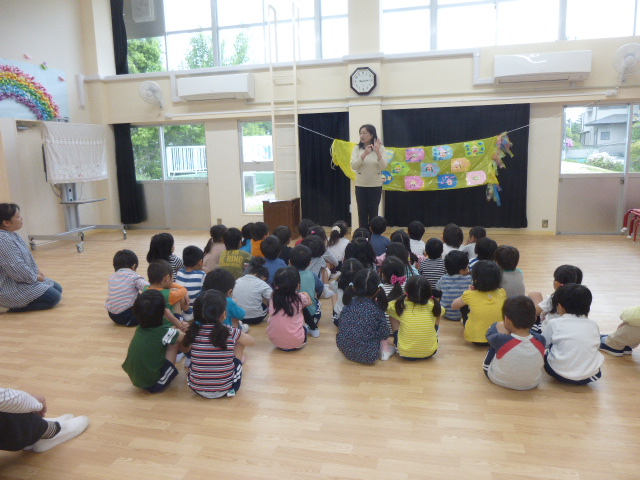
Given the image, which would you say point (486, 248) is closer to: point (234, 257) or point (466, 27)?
point (234, 257)

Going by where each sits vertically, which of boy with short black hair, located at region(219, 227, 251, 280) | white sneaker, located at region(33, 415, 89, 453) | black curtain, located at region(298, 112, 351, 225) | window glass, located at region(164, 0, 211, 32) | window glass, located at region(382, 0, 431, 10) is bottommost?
white sneaker, located at region(33, 415, 89, 453)

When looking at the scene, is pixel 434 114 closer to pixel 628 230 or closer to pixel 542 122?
pixel 542 122

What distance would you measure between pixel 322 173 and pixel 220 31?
274 cm

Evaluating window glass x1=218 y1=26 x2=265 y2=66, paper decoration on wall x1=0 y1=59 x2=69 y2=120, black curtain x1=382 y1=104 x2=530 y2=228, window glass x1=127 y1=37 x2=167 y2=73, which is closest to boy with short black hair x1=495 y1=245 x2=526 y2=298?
black curtain x1=382 y1=104 x2=530 y2=228

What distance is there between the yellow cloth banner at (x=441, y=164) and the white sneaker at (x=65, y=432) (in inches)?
179

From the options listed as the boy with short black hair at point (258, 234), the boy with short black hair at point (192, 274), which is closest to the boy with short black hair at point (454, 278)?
the boy with short black hair at point (258, 234)

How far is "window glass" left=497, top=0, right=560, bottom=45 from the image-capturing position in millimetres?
6254

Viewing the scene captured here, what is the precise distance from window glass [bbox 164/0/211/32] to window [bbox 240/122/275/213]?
1730mm

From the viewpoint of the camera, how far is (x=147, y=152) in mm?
7867

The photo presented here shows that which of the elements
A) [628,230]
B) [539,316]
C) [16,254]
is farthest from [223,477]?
[628,230]

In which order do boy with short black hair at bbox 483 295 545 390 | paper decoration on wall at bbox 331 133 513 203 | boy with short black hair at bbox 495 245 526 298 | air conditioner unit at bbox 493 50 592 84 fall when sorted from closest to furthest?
boy with short black hair at bbox 483 295 545 390
boy with short black hair at bbox 495 245 526 298
air conditioner unit at bbox 493 50 592 84
paper decoration on wall at bbox 331 133 513 203

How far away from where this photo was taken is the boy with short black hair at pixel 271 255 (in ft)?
11.1

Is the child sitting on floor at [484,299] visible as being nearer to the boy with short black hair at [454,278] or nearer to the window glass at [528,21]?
the boy with short black hair at [454,278]

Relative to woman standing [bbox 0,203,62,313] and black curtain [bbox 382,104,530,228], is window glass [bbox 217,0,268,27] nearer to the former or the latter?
black curtain [bbox 382,104,530,228]
